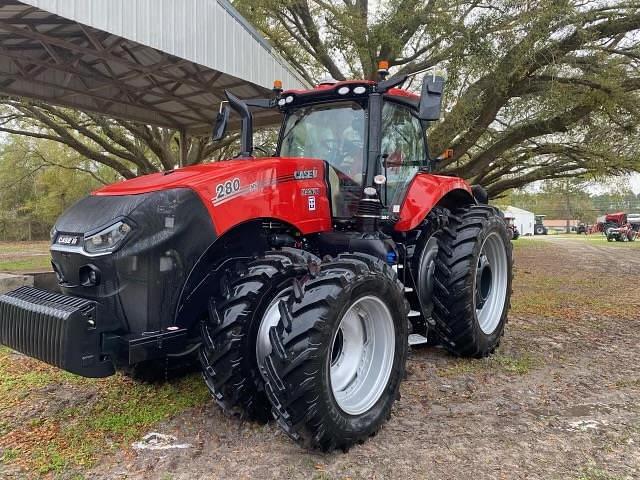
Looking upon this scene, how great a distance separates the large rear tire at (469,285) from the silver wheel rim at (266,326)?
6.25 ft

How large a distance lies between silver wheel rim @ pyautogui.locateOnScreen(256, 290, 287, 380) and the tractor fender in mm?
1572

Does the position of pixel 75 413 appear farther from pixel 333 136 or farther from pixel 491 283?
pixel 491 283

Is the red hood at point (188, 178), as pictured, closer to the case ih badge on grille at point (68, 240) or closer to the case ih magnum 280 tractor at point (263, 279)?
the case ih magnum 280 tractor at point (263, 279)

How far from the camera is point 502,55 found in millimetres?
9227

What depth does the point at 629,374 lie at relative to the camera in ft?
15.1

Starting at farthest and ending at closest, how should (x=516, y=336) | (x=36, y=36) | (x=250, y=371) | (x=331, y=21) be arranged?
1. (x=331, y=21)
2. (x=36, y=36)
3. (x=516, y=336)
4. (x=250, y=371)

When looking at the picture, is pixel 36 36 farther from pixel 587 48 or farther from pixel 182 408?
pixel 587 48

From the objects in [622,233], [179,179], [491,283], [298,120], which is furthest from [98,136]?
[622,233]

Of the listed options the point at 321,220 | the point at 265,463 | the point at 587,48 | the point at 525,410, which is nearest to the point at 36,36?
the point at 321,220

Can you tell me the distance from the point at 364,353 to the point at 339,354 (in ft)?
0.63

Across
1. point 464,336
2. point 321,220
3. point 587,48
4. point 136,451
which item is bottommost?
point 136,451

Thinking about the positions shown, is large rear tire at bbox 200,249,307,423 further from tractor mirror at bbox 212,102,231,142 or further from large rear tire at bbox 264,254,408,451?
tractor mirror at bbox 212,102,231,142

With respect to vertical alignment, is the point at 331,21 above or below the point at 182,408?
above

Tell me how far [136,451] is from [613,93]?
9.64 m
